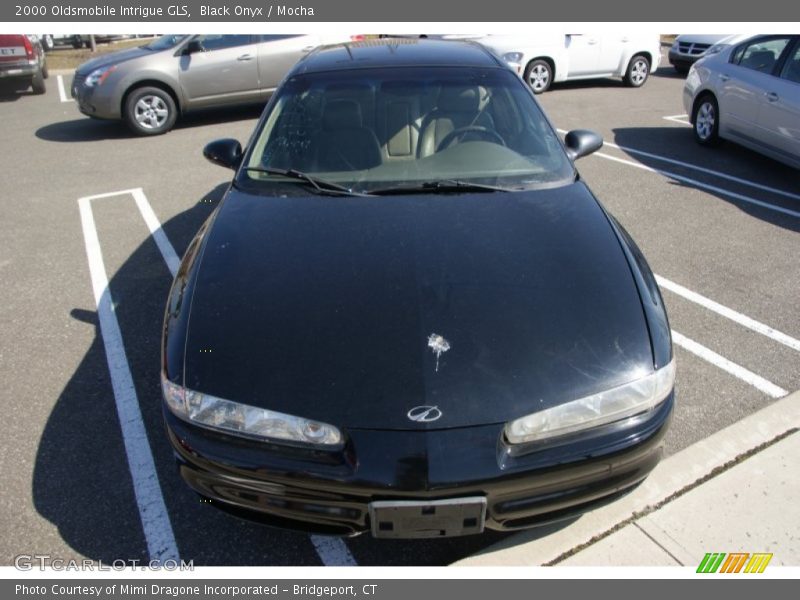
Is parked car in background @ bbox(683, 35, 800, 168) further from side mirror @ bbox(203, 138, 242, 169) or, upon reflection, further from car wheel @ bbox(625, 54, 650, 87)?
side mirror @ bbox(203, 138, 242, 169)

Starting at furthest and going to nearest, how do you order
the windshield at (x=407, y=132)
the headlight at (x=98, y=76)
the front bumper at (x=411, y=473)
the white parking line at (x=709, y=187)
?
the headlight at (x=98, y=76), the white parking line at (x=709, y=187), the windshield at (x=407, y=132), the front bumper at (x=411, y=473)

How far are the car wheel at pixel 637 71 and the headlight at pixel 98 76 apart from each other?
29.0 feet

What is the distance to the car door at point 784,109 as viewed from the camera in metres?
6.16

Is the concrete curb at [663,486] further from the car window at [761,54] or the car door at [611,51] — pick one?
the car door at [611,51]

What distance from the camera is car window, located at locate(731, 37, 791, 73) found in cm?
664

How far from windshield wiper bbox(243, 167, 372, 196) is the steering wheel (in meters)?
0.60

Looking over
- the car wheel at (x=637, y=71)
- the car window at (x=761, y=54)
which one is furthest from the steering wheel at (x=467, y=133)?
the car wheel at (x=637, y=71)

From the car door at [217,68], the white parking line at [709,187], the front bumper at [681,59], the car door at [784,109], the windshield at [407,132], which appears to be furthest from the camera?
the front bumper at [681,59]

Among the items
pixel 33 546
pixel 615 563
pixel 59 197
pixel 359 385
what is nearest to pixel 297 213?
pixel 359 385

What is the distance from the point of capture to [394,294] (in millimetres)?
2377

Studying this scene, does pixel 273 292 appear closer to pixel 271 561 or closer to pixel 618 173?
pixel 271 561

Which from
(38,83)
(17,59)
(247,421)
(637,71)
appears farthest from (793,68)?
(38,83)

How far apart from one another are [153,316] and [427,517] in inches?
107

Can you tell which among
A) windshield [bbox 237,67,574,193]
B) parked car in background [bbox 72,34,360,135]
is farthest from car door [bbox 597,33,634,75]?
windshield [bbox 237,67,574,193]
